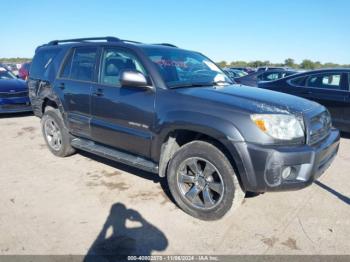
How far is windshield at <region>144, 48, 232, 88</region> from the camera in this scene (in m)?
3.76

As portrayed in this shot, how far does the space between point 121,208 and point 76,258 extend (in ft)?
3.02

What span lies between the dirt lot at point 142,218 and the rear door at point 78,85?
0.73 metres

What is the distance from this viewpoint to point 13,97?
8719mm

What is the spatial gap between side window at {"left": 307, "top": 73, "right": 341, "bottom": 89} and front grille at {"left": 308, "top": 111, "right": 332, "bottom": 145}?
3454 mm

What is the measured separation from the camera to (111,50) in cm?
427

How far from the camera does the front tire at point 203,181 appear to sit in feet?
10.3

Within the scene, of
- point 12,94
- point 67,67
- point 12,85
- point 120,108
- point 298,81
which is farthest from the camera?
point 12,85

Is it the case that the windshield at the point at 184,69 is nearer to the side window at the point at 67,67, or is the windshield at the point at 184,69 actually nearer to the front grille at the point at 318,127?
the front grille at the point at 318,127

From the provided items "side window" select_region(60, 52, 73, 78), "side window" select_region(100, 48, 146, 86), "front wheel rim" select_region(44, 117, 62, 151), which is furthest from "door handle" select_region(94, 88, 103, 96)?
"front wheel rim" select_region(44, 117, 62, 151)

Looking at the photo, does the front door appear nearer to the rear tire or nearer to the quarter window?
the quarter window

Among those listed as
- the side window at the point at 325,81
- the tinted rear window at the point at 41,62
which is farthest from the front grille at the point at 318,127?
the tinted rear window at the point at 41,62

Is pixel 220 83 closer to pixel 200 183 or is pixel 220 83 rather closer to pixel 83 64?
pixel 200 183

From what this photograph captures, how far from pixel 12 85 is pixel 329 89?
8.27 meters

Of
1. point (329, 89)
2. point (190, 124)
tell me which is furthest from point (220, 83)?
point (329, 89)
